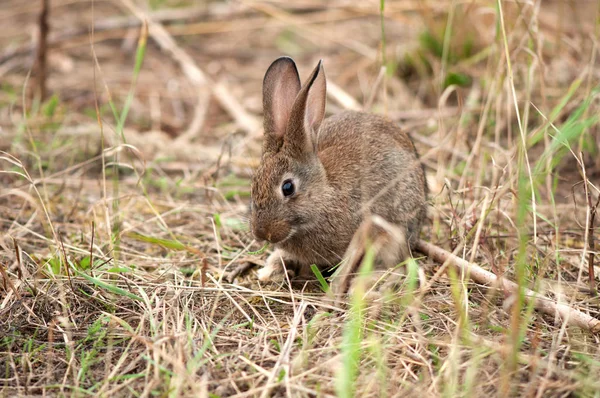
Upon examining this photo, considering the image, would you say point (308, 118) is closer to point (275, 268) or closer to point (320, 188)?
point (320, 188)

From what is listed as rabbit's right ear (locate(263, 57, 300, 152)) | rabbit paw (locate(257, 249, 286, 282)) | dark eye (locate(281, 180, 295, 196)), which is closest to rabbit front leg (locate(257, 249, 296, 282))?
rabbit paw (locate(257, 249, 286, 282))

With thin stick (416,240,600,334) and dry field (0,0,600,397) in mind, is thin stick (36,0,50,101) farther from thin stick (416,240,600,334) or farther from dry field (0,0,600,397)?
thin stick (416,240,600,334)

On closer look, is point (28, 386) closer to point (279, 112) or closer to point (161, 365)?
point (161, 365)

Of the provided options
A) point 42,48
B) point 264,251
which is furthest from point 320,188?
point 42,48

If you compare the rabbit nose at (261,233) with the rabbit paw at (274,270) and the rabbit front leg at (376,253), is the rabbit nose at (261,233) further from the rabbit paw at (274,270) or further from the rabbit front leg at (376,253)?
the rabbit front leg at (376,253)

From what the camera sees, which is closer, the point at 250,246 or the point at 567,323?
the point at 567,323

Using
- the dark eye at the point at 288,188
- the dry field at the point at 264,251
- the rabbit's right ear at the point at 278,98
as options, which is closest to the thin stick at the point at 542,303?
the dry field at the point at 264,251

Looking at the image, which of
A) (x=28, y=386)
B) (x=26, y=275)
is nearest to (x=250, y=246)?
(x=26, y=275)
